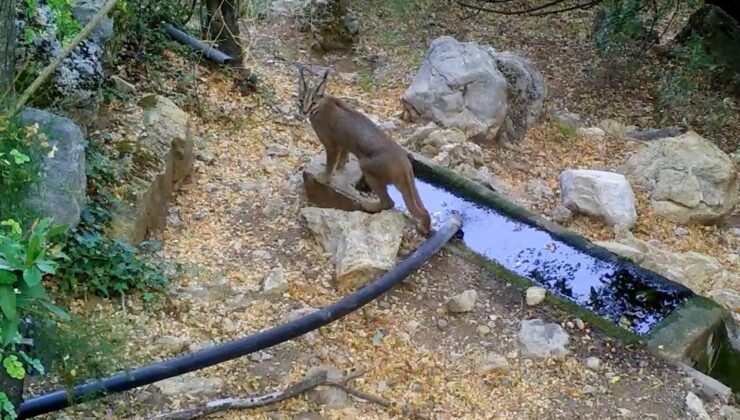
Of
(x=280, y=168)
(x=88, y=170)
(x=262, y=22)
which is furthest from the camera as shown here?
(x=262, y=22)

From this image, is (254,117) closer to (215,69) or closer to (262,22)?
(215,69)

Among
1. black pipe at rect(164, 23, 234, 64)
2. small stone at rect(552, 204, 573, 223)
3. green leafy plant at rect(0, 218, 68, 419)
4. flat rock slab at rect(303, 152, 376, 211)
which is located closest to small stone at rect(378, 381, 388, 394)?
flat rock slab at rect(303, 152, 376, 211)

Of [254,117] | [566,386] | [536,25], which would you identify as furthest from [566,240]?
[536,25]

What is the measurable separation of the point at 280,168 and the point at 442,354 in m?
2.07

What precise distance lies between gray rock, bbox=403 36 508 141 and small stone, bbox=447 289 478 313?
8.16 ft

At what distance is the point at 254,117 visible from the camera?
6469 mm

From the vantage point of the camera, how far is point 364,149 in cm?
496

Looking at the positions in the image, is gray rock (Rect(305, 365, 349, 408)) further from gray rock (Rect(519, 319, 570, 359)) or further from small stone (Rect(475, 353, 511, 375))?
gray rock (Rect(519, 319, 570, 359))

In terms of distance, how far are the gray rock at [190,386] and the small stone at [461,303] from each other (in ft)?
4.28

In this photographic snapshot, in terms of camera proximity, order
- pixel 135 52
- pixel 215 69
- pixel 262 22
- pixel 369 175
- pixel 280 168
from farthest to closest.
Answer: pixel 262 22, pixel 215 69, pixel 135 52, pixel 280 168, pixel 369 175

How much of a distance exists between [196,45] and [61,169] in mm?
3140

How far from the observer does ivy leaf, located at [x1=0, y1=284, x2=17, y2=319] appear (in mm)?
1806

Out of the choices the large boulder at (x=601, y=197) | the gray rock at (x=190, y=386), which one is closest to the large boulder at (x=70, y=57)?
the gray rock at (x=190, y=386)

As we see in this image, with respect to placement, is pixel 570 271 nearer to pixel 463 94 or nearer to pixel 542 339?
pixel 542 339
